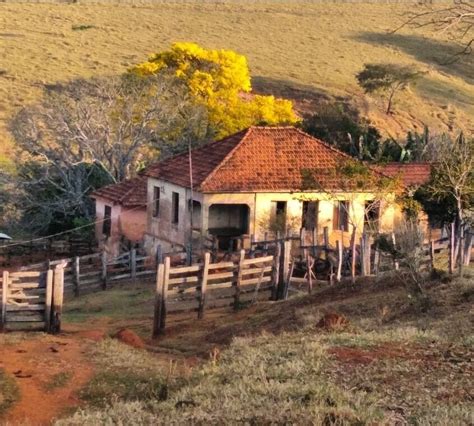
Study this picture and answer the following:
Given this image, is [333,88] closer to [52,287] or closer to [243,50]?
[243,50]

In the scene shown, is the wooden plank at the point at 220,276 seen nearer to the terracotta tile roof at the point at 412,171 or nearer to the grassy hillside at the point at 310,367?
the grassy hillside at the point at 310,367

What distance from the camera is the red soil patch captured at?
13.0 metres

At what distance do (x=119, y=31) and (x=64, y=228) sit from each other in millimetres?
48095

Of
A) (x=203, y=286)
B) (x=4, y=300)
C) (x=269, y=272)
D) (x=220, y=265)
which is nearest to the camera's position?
(x=4, y=300)

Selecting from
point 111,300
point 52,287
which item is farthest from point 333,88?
point 52,287

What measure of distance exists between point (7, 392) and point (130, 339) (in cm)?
453

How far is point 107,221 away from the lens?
37.6m

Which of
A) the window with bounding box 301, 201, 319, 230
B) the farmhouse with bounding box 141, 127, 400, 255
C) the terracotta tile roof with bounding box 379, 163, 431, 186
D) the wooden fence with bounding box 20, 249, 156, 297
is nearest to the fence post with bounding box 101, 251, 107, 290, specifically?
the wooden fence with bounding box 20, 249, 156, 297

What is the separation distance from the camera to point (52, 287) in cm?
1991

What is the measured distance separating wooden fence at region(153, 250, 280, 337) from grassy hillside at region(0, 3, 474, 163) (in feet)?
115

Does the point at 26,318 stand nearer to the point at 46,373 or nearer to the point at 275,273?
the point at 46,373

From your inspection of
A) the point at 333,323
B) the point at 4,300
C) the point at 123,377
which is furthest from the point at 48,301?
the point at 333,323

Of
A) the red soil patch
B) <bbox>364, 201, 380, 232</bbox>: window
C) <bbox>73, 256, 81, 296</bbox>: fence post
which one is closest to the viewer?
the red soil patch

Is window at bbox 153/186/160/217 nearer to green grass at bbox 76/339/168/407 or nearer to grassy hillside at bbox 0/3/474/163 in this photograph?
green grass at bbox 76/339/168/407
